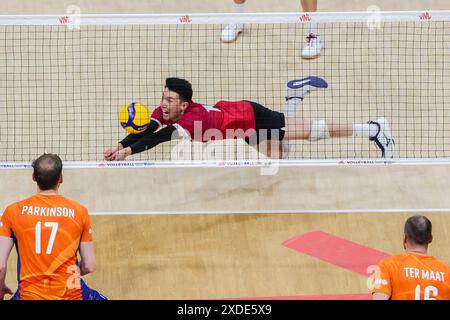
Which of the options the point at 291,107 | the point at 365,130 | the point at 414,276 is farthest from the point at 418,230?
the point at 291,107

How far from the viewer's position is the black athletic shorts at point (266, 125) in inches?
481

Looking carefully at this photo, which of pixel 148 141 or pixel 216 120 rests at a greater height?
pixel 216 120

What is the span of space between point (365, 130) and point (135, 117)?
10.8 feet

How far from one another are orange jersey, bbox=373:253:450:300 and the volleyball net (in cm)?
536

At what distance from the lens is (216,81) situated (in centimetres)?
1466

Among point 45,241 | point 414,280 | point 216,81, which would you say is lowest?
point 414,280

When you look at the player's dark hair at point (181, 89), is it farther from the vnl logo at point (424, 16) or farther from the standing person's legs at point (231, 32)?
the standing person's legs at point (231, 32)

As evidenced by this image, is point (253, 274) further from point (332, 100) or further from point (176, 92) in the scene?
point (332, 100)

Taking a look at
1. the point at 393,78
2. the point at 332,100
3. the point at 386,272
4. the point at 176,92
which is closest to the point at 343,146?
the point at 332,100

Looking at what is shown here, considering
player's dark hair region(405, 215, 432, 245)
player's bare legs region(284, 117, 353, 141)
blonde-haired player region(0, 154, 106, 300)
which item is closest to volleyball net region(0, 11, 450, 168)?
player's bare legs region(284, 117, 353, 141)

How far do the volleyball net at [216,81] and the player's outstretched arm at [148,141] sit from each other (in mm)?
1258

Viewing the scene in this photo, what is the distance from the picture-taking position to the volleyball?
446 inches

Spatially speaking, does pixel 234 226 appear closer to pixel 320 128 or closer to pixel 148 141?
pixel 148 141

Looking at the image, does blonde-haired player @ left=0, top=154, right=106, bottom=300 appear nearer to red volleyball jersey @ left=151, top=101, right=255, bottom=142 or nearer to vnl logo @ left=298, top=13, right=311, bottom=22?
red volleyball jersey @ left=151, top=101, right=255, bottom=142
